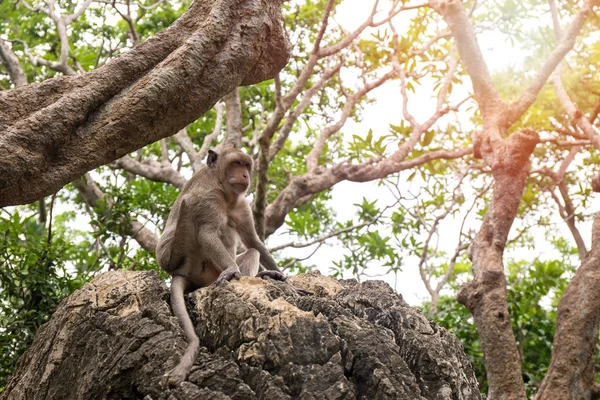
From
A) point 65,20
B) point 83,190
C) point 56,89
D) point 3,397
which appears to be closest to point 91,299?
point 3,397

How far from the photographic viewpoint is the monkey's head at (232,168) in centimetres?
491

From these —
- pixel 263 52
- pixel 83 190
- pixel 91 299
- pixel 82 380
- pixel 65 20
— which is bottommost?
pixel 82 380

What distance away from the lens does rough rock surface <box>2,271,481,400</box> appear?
2832mm

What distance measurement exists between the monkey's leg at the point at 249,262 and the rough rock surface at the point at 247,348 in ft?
3.53

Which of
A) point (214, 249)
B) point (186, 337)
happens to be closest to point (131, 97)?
point (186, 337)

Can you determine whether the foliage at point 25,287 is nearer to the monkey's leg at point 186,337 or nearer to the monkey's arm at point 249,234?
the monkey's arm at point 249,234

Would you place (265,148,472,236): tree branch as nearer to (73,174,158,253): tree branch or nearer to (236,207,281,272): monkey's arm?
(73,174,158,253): tree branch

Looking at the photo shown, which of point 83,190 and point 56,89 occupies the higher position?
point 83,190

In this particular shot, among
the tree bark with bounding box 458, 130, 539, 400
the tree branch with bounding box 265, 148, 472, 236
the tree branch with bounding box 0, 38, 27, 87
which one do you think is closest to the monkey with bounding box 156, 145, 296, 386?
the tree bark with bounding box 458, 130, 539, 400

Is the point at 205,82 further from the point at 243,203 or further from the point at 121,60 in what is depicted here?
the point at 243,203

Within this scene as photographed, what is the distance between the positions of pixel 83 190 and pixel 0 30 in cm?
394

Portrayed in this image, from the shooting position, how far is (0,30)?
1035cm

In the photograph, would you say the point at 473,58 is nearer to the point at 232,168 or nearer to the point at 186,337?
the point at 232,168

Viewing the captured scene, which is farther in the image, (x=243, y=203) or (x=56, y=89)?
(x=243, y=203)
